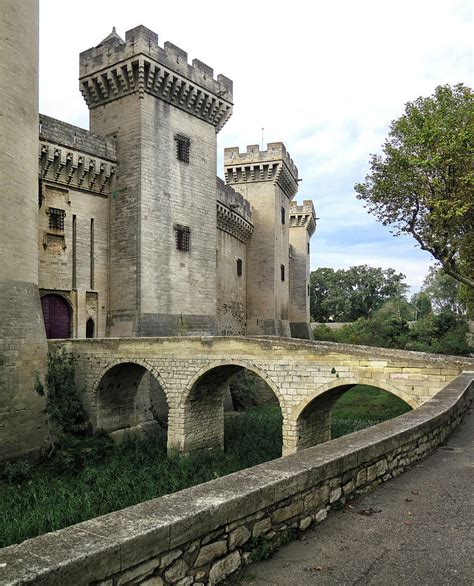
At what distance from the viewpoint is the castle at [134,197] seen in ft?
58.7

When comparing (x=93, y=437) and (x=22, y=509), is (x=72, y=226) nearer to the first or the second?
(x=93, y=437)

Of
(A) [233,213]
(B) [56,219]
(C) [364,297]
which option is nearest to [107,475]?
(B) [56,219]

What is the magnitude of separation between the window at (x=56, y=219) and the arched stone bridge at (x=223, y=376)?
4.25 m

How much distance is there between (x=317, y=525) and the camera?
4.03 metres

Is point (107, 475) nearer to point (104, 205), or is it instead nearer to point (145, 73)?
point (104, 205)

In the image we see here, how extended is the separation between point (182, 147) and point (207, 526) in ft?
62.5

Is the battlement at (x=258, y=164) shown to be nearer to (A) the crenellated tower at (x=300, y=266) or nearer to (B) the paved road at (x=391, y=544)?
(A) the crenellated tower at (x=300, y=266)

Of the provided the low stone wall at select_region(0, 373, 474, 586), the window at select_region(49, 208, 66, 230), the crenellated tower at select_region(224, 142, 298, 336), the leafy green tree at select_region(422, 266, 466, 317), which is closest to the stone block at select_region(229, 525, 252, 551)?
the low stone wall at select_region(0, 373, 474, 586)

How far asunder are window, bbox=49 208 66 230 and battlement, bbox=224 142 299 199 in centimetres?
1394

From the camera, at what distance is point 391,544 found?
3680 millimetres

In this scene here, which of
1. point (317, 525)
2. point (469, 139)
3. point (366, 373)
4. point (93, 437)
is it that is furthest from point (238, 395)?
point (317, 525)

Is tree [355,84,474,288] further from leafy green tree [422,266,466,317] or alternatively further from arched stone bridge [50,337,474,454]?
leafy green tree [422,266,466,317]

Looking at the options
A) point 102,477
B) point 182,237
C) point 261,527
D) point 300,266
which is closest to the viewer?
point 261,527

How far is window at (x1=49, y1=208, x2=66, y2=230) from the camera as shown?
691 inches
